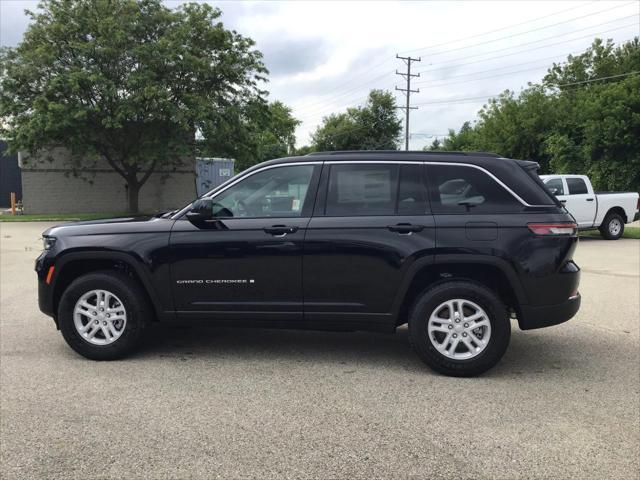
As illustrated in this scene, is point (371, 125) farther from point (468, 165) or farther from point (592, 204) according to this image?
point (468, 165)

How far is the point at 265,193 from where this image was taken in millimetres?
4863

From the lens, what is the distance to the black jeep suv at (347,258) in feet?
14.6

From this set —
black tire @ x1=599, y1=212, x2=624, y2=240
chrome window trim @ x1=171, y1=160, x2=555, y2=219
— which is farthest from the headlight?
black tire @ x1=599, y1=212, x2=624, y2=240

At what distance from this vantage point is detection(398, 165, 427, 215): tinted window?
15.1 ft

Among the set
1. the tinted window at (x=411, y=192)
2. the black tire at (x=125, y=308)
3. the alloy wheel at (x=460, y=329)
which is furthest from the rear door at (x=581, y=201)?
the black tire at (x=125, y=308)

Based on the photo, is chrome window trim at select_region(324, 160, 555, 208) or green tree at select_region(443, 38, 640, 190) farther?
green tree at select_region(443, 38, 640, 190)

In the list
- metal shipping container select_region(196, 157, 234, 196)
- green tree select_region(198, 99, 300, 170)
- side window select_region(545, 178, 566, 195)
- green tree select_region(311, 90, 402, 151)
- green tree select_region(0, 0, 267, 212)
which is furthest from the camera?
green tree select_region(311, 90, 402, 151)

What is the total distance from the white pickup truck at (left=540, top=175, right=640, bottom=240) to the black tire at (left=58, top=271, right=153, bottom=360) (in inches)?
508

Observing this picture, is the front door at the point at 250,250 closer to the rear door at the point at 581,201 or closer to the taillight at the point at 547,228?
the taillight at the point at 547,228

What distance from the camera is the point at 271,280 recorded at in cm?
466

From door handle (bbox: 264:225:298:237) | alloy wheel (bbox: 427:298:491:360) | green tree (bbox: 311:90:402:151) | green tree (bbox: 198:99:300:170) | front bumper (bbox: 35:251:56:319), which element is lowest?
alloy wheel (bbox: 427:298:491:360)

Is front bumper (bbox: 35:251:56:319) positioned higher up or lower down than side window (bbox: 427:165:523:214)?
lower down

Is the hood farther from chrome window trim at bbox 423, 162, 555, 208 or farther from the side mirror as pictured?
chrome window trim at bbox 423, 162, 555, 208

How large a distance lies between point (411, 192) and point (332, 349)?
1740mm
